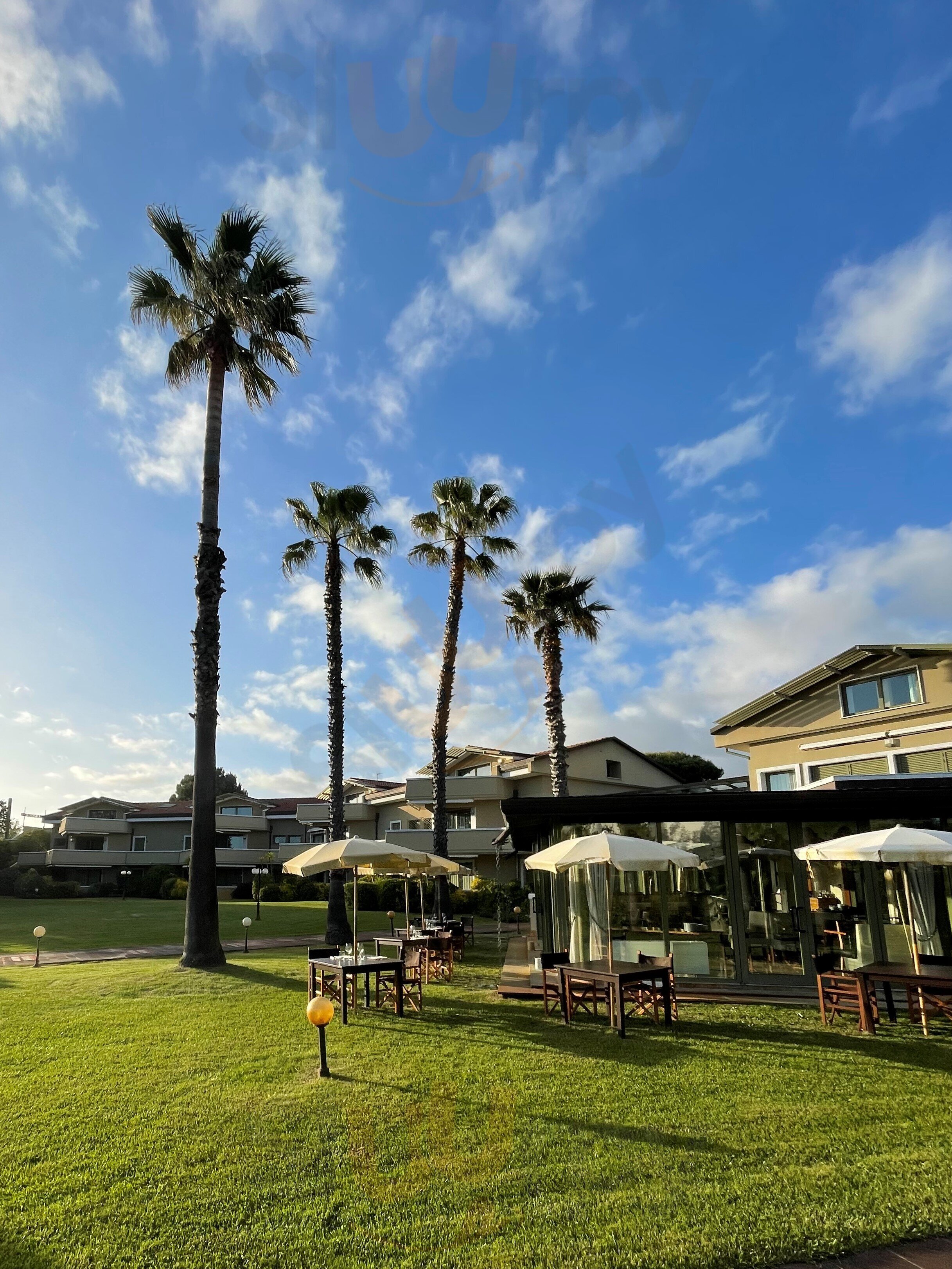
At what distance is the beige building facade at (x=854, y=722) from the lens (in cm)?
1981

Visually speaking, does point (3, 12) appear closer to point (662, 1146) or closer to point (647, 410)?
point (647, 410)

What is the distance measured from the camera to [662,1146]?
5.81 m

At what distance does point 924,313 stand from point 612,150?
6.38 metres

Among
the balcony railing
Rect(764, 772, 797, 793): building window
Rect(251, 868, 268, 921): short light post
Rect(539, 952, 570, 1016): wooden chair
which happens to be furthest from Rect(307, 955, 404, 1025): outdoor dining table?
the balcony railing

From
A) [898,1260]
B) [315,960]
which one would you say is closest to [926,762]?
[315,960]

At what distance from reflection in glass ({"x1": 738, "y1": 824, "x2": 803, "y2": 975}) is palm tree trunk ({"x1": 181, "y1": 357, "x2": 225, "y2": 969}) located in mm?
10705

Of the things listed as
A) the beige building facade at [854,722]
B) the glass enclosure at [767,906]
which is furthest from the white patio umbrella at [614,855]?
the beige building facade at [854,722]

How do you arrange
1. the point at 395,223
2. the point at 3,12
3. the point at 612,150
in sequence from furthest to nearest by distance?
the point at 395,223
the point at 612,150
the point at 3,12

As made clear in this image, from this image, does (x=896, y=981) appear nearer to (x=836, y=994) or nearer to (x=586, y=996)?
(x=836, y=994)

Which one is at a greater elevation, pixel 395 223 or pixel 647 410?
pixel 395 223

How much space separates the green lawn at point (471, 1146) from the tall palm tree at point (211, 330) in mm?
6228

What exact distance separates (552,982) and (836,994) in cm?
435

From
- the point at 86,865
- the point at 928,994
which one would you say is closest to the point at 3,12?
the point at 928,994

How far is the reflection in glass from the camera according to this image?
1297 centimetres
